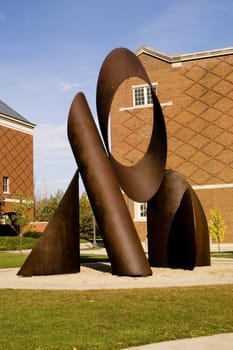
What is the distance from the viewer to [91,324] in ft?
22.4

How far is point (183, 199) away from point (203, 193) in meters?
20.5

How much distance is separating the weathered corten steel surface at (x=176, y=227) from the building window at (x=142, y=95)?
22.6 metres

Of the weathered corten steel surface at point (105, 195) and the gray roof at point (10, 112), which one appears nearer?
the weathered corten steel surface at point (105, 195)

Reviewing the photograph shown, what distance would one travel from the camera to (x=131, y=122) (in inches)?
1458

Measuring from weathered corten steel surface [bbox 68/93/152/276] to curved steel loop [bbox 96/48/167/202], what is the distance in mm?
604

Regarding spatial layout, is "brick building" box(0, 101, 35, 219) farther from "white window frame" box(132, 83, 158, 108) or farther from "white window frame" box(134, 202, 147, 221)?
"white window frame" box(134, 202, 147, 221)

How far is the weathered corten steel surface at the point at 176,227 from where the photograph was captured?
1395 cm

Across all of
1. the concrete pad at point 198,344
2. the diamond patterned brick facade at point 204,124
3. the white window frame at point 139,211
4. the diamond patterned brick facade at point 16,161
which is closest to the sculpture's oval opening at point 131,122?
the diamond patterned brick facade at point 204,124

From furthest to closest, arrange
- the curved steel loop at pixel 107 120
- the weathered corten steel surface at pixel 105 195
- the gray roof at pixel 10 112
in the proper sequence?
1. the gray roof at pixel 10 112
2. the curved steel loop at pixel 107 120
3. the weathered corten steel surface at pixel 105 195

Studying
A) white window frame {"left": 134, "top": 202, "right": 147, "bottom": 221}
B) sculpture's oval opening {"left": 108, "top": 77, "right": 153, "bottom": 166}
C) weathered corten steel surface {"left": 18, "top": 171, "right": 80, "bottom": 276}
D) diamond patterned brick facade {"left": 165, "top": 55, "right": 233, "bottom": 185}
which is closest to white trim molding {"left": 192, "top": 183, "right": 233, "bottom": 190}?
diamond patterned brick facade {"left": 165, "top": 55, "right": 233, "bottom": 185}

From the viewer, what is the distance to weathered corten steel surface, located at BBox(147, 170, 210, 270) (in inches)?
549

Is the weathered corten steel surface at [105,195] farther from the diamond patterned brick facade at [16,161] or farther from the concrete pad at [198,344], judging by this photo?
the diamond patterned brick facade at [16,161]

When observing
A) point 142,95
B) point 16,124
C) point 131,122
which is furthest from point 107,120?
point 16,124

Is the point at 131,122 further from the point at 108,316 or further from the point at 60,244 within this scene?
the point at 108,316
